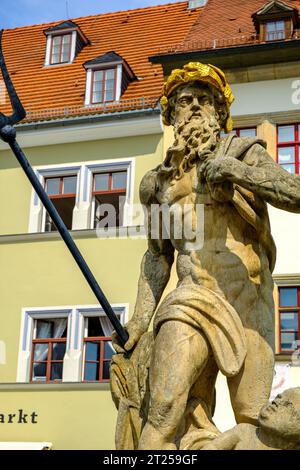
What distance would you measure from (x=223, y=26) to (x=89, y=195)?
5.15 m

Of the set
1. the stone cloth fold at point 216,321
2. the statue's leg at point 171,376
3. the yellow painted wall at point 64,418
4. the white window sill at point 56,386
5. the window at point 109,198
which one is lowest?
the statue's leg at point 171,376

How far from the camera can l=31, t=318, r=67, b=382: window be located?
18.7 metres

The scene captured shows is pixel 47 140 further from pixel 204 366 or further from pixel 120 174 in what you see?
pixel 204 366

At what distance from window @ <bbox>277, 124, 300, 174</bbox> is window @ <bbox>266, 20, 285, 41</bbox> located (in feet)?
6.42

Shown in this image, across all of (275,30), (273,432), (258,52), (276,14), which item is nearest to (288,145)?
(258,52)

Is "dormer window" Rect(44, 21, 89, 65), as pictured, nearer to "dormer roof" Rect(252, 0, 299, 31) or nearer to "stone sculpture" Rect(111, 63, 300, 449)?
"dormer roof" Rect(252, 0, 299, 31)

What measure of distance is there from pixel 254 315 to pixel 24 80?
795 inches

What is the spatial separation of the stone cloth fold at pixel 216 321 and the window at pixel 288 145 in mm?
14844

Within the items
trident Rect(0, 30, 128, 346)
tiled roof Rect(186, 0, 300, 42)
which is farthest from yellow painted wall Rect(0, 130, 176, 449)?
trident Rect(0, 30, 128, 346)

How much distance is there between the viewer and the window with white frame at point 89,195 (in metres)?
19.6

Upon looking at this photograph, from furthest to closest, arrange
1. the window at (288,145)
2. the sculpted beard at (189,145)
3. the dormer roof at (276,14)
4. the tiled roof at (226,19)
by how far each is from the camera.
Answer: the tiled roof at (226,19) → the dormer roof at (276,14) → the window at (288,145) → the sculpted beard at (189,145)

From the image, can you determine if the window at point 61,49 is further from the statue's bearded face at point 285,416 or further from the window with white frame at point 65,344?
the statue's bearded face at point 285,416

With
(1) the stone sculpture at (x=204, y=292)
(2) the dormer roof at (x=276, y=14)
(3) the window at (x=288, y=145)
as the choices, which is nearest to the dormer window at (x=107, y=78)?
(2) the dormer roof at (x=276, y=14)

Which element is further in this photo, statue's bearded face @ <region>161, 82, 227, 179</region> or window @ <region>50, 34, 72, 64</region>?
window @ <region>50, 34, 72, 64</region>
